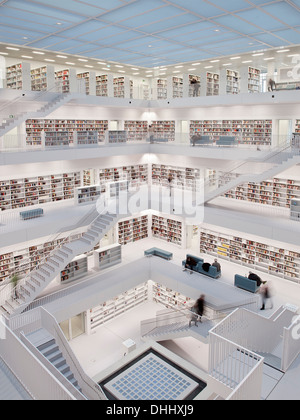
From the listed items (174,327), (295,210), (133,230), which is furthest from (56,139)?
(295,210)

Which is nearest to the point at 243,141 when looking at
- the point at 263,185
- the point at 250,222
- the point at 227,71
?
the point at 263,185

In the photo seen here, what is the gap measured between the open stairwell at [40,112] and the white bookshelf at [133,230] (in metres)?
5.54

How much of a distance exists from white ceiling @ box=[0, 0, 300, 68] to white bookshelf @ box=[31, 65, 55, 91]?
0.84 m

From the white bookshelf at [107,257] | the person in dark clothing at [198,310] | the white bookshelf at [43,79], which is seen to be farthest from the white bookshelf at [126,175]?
the person in dark clothing at [198,310]

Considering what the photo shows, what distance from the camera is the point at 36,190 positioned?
13086mm

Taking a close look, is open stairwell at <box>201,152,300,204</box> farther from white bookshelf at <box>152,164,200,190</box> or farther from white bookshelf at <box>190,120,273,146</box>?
white bookshelf at <box>152,164,200,190</box>

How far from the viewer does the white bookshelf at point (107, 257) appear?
12.6m

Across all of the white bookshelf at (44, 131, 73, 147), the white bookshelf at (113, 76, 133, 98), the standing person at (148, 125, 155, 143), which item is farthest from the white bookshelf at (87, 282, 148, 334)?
the white bookshelf at (113, 76, 133, 98)

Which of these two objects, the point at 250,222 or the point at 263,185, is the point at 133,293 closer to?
the point at 250,222

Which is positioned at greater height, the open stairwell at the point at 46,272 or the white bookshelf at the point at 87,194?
the white bookshelf at the point at 87,194

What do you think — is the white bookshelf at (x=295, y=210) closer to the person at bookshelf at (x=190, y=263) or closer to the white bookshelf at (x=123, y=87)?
the person at bookshelf at (x=190, y=263)

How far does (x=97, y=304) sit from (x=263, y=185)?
7401 millimetres

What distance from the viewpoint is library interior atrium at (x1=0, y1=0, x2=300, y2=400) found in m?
8.20

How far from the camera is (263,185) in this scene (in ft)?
43.0
